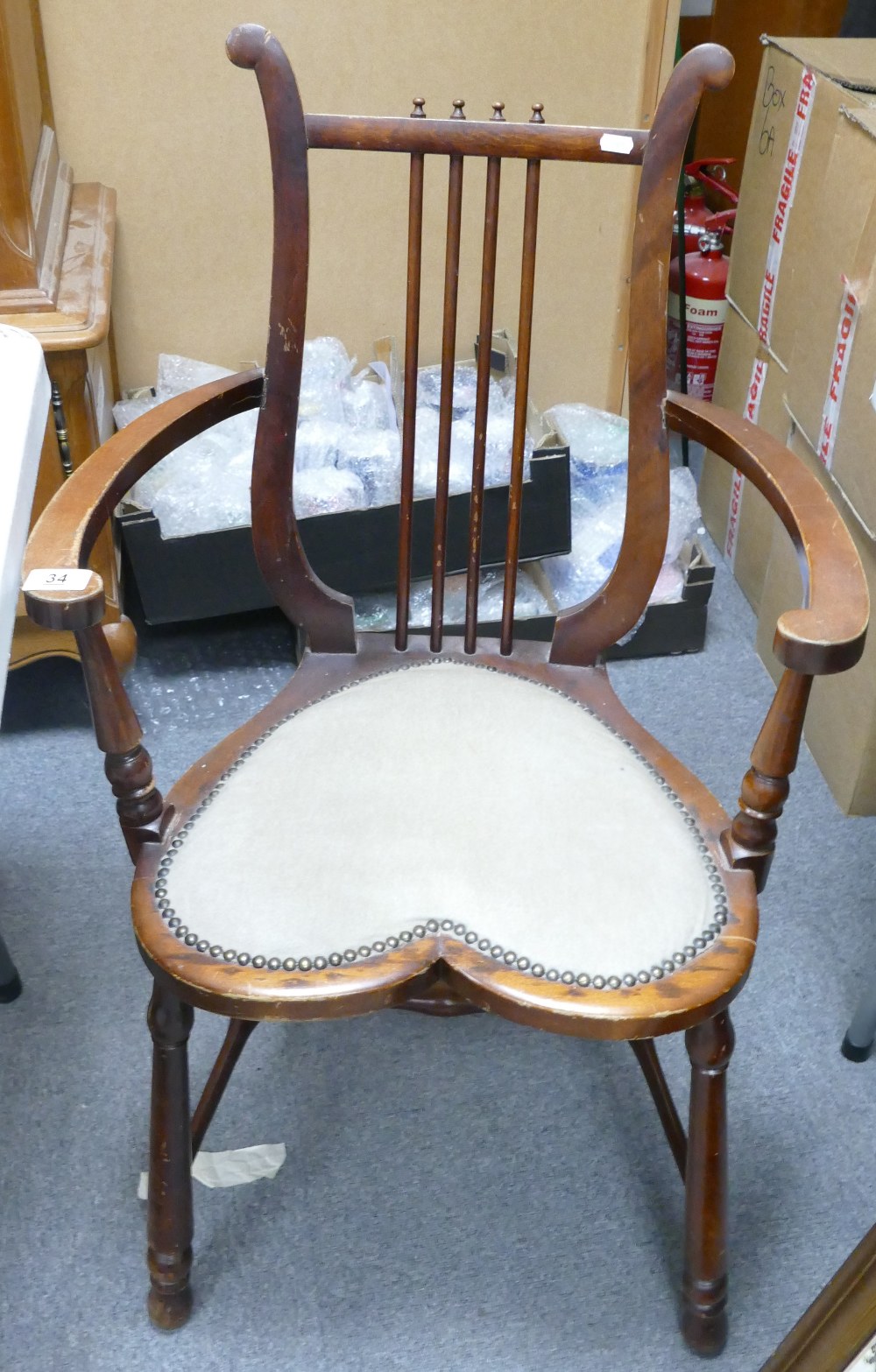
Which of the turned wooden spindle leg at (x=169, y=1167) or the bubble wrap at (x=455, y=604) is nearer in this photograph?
the turned wooden spindle leg at (x=169, y=1167)

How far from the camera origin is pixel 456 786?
0.93m

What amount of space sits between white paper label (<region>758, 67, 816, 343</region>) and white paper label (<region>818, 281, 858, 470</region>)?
315 millimetres

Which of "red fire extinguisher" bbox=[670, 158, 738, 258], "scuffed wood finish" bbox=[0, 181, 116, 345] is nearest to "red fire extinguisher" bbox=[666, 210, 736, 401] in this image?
"red fire extinguisher" bbox=[670, 158, 738, 258]

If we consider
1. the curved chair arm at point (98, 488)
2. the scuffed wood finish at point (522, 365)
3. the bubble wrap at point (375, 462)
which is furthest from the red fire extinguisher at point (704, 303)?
the curved chair arm at point (98, 488)

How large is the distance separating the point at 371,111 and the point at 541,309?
1.28 feet

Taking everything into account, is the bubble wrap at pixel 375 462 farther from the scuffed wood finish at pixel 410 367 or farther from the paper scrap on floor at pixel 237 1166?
the paper scrap on floor at pixel 237 1166

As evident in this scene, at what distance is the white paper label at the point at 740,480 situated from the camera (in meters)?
1.90

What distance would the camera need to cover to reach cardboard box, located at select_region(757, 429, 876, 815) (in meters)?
1.51

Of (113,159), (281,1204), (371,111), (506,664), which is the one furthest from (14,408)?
(371,111)

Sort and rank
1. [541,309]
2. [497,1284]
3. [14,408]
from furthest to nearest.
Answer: [541,309], [497,1284], [14,408]

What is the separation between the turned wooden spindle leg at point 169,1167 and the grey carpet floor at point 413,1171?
46mm

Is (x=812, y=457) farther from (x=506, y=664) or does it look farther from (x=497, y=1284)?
(x=497, y=1284)

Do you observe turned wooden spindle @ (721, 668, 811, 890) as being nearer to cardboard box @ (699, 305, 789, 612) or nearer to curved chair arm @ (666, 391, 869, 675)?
curved chair arm @ (666, 391, 869, 675)

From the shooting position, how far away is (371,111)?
1.75m
